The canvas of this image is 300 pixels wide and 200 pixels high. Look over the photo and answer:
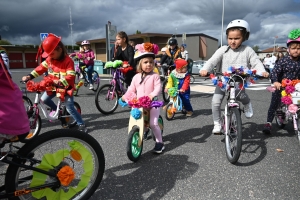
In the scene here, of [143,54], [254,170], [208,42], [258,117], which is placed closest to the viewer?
[254,170]

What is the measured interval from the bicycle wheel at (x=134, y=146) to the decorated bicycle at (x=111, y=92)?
106 inches

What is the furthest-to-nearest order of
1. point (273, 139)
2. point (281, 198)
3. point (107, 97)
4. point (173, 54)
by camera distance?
point (173, 54), point (107, 97), point (273, 139), point (281, 198)

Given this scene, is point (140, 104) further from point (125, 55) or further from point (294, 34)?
point (125, 55)

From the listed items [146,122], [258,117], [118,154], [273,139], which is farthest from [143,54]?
[258,117]

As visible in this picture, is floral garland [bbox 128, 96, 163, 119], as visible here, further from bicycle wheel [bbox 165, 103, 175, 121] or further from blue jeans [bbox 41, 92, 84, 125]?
bicycle wheel [bbox 165, 103, 175, 121]

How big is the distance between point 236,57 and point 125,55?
3058 millimetres

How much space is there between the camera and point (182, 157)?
3328mm

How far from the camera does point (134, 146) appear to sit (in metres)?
3.12

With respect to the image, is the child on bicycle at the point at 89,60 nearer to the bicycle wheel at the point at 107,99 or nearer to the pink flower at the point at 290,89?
the bicycle wheel at the point at 107,99

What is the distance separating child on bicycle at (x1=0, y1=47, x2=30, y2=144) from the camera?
1552mm

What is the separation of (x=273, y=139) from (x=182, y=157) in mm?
1844

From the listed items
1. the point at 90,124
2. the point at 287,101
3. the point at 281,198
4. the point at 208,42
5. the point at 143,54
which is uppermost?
the point at 208,42

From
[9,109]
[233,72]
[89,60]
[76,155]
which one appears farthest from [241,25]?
[89,60]

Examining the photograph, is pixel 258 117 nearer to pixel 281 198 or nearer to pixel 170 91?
pixel 170 91
